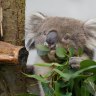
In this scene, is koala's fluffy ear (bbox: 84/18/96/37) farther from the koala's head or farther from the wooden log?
the wooden log

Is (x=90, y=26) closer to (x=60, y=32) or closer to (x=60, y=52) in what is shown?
(x=60, y=32)

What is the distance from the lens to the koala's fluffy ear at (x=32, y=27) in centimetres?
159

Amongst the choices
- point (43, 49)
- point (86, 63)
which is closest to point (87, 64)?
point (86, 63)

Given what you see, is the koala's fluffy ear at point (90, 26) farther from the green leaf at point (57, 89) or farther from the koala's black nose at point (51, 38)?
the green leaf at point (57, 89)

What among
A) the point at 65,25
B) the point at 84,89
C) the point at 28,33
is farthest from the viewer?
the point at 28,33

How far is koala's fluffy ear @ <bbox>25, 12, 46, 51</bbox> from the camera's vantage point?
1586 mm

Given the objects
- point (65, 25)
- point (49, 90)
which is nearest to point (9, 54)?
point (49, 90)

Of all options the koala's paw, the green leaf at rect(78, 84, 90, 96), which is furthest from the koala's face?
the green leaf at rect(78, 84, 90, 96)

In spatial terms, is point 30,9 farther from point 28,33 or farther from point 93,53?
point 93,53

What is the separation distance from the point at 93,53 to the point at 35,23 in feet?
1.03

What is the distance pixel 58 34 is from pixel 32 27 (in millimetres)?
220

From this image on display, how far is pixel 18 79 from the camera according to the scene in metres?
1.52

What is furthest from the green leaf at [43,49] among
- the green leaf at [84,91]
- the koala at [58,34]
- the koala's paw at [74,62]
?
the green leaf at [84,91]

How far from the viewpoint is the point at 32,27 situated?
162 cm
